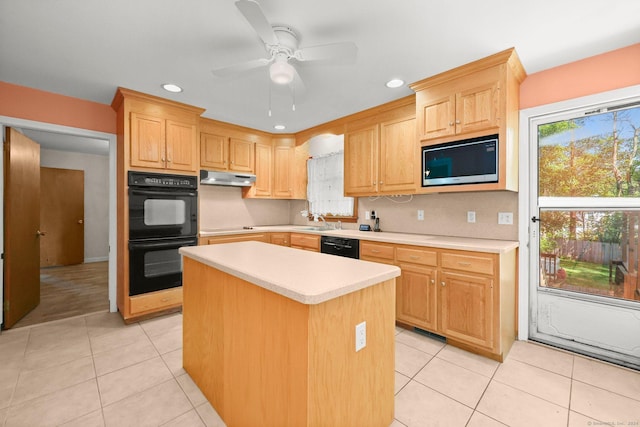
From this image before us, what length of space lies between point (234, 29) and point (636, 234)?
3.37 m

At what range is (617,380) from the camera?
1998 millimetres

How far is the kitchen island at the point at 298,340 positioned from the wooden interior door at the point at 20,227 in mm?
2643

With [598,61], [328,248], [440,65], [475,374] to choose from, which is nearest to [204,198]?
[328,248]

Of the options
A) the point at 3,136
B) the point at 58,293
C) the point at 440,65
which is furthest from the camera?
the point at 58,293

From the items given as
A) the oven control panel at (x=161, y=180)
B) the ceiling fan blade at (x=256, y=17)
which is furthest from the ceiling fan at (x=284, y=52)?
the oven control panel at (x=161, y=180)

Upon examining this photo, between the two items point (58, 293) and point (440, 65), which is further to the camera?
point (58, 293)

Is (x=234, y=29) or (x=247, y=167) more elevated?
(x=234, y=29)

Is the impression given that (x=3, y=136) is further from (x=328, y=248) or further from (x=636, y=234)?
(x=636, y=234)

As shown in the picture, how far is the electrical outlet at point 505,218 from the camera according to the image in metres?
2.64

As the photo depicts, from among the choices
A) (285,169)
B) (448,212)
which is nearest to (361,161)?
(448,212)

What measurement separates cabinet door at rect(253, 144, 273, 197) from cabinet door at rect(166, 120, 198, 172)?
3.73ft

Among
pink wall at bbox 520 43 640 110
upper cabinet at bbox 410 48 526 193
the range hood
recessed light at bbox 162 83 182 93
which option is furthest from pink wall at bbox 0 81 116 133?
pink wall at bbox 520 43 640 110

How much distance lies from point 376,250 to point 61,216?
658 cm

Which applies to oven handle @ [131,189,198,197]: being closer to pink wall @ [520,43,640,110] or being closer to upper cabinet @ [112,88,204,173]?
upper cabinet @ [112,88,204,173]
